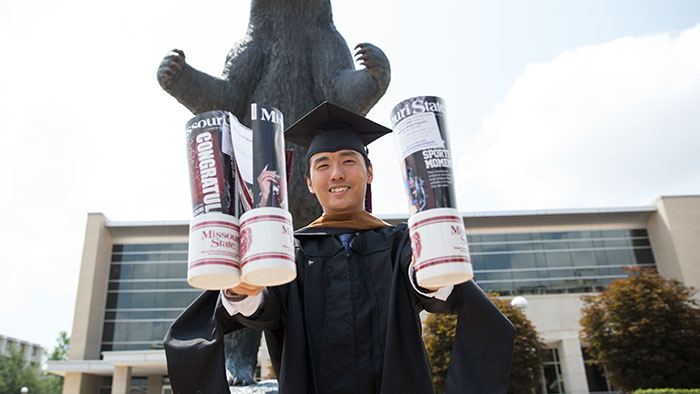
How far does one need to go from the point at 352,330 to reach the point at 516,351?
15.2 metres

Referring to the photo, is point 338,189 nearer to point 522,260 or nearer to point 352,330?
point 352,330

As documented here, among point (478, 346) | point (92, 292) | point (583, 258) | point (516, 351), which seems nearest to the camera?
point (478, 346)

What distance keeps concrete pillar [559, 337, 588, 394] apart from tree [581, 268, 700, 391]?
839 centimetres

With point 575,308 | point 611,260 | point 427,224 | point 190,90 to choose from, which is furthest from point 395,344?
point 611,260

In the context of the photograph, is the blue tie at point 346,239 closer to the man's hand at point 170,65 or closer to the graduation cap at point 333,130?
the graduation cap at point 333,130

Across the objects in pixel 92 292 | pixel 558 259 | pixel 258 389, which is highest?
pixel 558 259

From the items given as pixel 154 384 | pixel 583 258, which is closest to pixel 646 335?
pixel 583 258

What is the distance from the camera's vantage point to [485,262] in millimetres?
32156

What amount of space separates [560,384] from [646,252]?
11592 mm

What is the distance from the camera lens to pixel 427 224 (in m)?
1.41

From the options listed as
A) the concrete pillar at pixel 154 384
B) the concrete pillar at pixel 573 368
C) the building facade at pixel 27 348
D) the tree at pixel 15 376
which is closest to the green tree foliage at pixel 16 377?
the tree at pixel 15 376

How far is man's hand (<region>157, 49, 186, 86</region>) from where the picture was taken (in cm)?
304

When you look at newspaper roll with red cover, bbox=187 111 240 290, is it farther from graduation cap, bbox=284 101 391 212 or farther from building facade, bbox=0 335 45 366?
building facade, bbox=0 335 45 366

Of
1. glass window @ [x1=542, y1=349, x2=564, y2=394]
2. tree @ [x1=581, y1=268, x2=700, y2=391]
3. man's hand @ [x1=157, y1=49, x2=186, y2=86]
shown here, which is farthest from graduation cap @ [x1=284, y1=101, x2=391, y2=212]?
glass window @ [x1=542, y1=349, x2=564, y2=394]
